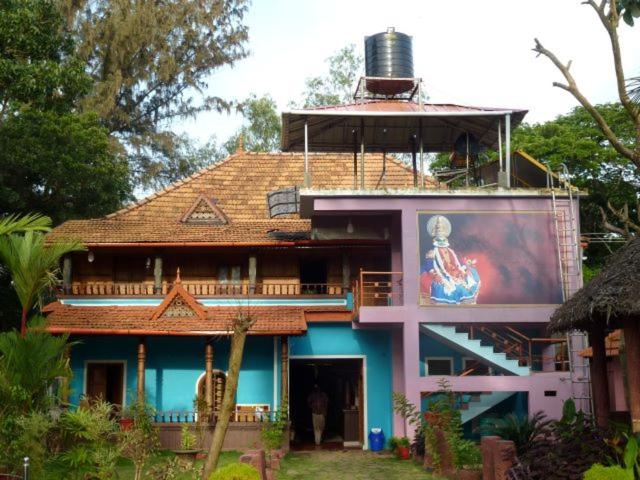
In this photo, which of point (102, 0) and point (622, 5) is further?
point (102, 0)

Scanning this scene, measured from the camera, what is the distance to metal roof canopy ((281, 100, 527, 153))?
1759cm

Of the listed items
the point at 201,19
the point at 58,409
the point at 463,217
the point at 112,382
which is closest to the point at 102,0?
the point at 201,19

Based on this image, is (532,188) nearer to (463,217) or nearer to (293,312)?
(463,217)

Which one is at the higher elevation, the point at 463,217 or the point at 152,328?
the point at 463,217

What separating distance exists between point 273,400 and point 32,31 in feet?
34.0

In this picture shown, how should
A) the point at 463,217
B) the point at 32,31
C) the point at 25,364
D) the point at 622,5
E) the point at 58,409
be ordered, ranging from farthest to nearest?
the point at 32,31 → the point at 463,217 → the point at 58,409 → the point at 25,364 → the point at 622,5

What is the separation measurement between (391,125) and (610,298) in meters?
9.38

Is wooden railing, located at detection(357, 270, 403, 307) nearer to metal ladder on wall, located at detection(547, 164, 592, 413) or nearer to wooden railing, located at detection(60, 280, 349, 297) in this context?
wooden railing, located at detection(60, 280, 349, 297)

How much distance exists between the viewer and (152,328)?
17.7 metres

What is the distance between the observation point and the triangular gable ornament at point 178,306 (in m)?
18.1

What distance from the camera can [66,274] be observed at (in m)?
20.0

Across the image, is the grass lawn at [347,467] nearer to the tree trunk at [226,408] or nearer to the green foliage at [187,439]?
the green foliage at [187,439]

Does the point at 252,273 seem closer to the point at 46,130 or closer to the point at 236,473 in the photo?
the point at 46,130

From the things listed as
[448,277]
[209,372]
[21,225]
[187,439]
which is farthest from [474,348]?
[21,225]
